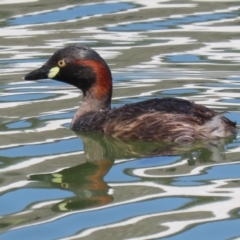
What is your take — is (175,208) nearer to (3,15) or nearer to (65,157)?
(65,157)

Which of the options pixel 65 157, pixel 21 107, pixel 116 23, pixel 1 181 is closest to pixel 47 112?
pixel 21 107

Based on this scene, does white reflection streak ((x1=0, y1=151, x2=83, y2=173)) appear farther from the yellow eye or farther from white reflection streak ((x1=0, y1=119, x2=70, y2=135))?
the yellow eye

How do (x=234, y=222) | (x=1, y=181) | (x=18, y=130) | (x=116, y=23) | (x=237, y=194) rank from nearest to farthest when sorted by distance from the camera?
(x=234, y=222)
(x=237, y=194)
(x=1, y=181)
(x=18, y=130)
(x=116, y=23)

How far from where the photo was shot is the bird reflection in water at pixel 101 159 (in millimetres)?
7137

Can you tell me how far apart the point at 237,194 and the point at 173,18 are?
297 inches

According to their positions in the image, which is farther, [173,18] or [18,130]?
[173,18]

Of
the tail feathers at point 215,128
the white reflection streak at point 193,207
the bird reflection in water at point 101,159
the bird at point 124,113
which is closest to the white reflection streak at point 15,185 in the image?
the bird reflection in water at point 101,159

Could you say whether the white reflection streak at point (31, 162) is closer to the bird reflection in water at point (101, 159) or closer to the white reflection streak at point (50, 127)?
the bird reflection in water at point (101, 159)

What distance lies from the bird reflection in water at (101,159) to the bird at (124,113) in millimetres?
84

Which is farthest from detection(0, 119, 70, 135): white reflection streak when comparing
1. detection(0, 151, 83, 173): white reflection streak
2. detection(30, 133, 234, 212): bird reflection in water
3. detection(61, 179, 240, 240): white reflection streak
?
detection(61, 179, 240, 240): white reflection streak

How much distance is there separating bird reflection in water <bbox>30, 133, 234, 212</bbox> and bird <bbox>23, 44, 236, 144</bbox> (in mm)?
84

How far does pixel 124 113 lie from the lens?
9.00m

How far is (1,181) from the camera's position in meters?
7.61

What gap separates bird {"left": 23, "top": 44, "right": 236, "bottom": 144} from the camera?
8734mm
